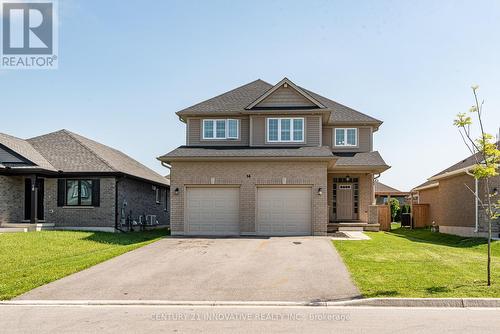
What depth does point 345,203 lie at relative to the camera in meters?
25.2

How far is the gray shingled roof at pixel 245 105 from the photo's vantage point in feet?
79.1

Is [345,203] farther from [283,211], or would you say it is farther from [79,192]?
[79,192]

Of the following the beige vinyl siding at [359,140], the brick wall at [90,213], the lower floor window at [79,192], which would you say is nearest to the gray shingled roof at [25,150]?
the lower floor window at [79,192]

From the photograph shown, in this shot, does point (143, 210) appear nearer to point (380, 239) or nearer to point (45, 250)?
point (45, 250)

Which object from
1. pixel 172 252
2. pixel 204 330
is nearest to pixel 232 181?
pixel 172 252

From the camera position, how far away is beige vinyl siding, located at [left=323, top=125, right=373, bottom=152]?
2609 centimetres

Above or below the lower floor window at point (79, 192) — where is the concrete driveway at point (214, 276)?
below

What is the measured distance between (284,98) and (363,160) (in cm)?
543

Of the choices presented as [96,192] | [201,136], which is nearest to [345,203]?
[201,136]

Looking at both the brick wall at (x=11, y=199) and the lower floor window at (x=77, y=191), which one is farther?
the lower floor window at (x=77, y=191)

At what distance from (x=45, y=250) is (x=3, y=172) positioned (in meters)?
7.90

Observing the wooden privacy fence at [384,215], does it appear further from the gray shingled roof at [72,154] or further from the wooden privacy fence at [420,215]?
the gray shingled roof at [72,154]

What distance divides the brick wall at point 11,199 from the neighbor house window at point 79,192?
217 cm

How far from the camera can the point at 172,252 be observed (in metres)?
15.8
